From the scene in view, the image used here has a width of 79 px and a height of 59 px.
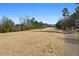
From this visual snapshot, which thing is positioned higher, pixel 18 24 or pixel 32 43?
pixel 18 24

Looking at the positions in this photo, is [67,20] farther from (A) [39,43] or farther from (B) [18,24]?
(B) [18,24]

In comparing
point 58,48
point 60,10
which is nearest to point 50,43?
point 58,48

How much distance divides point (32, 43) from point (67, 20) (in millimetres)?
503

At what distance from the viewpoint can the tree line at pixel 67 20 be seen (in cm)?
481

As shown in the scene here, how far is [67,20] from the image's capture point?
485 cm

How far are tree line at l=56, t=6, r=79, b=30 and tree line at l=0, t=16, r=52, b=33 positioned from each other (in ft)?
0.44

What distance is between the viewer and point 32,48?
4797 mm

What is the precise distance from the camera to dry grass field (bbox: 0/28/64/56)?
188 inches

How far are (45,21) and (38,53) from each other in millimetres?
397

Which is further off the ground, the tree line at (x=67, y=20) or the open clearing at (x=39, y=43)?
the tree line at (x=67, y=20)

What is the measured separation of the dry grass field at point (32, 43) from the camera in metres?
4.78

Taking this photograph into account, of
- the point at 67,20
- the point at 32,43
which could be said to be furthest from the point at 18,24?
the point at 67,20

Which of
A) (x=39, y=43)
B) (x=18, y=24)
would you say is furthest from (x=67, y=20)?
(x=18, y=24)

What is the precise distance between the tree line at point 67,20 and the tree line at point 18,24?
5.3 inches
